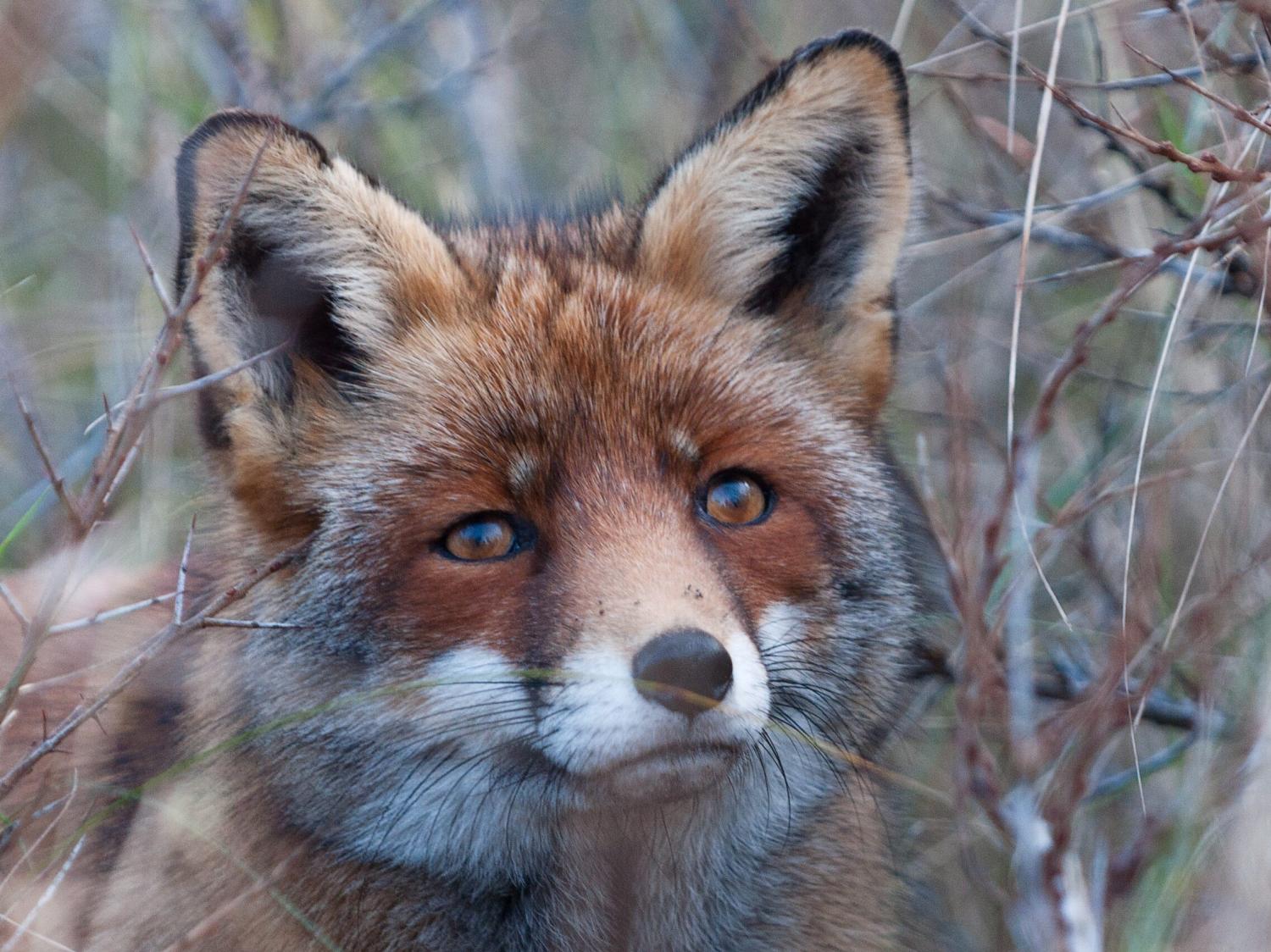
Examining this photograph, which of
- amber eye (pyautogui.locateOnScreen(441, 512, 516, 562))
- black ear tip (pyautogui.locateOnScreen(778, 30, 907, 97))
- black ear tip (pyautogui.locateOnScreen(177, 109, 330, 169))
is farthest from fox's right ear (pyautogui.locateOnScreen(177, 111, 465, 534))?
black ear tip (pyautogui.locateOnScreen(778, 30, 907, 97))

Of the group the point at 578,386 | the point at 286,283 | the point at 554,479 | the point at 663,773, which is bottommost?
the point at 663,773

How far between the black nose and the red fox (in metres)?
0.11

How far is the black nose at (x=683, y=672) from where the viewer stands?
97.2 inches

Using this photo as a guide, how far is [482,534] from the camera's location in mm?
3002

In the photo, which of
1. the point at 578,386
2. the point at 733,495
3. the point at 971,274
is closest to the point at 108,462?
the point at 578,386

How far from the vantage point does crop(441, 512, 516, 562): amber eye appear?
9.80ft

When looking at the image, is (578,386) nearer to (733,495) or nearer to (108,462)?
(733,495)

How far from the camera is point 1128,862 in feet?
11.3

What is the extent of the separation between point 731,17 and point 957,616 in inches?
158

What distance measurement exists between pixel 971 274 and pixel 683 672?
322cm

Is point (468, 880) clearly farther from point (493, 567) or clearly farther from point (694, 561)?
point (694, 561)

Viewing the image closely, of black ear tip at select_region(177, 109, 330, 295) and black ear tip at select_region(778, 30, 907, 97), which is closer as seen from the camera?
black ear tip at select_region(177, 109, 330, 295)

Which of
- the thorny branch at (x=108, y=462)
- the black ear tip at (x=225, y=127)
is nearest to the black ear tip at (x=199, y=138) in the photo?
the black ear tip at (x=225, y=127)

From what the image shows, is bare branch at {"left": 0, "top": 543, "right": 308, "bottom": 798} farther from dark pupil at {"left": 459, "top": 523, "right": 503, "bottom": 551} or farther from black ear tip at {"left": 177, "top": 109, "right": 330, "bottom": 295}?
black ear tip at {"left": 177, "top": 109, "right": 330, "bottom": 295}
